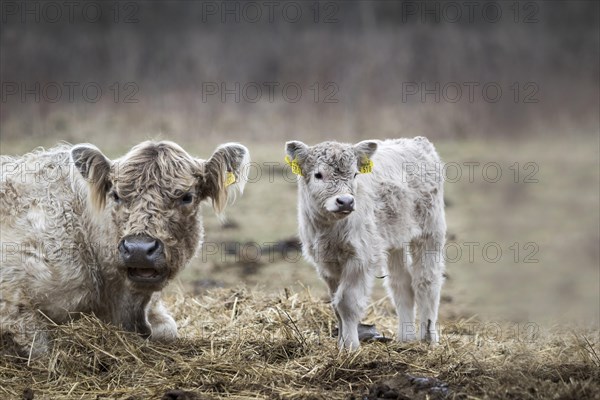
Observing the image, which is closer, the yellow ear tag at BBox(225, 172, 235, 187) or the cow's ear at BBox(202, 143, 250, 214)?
the cow's ear at BBox(202, 143, 250, 214)

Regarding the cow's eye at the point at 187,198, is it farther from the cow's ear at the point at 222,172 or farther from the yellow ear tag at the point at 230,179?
the yellow ear tag at the point at 230,179

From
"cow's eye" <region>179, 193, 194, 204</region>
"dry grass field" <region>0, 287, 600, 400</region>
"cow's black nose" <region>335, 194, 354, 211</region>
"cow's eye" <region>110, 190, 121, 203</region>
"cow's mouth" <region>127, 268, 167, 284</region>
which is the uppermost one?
"cow's eye" <region>110, 190, 121, 203</region>

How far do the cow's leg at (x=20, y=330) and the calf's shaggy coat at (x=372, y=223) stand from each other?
256 cm

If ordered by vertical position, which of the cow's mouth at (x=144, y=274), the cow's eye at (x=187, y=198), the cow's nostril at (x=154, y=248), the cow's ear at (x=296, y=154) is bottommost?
the cow's mouth at (x=144, y=274)

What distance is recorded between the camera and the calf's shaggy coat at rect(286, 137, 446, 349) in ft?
24.8

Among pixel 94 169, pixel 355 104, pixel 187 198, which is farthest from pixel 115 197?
pixel 355 104

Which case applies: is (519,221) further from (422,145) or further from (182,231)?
(422,145)

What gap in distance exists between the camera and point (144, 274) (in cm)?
665

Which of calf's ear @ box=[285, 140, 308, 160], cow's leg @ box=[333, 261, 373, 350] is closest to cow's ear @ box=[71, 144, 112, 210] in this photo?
calf's ear @ box=[285, 140, 308, 160]

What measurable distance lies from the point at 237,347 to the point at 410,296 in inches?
101

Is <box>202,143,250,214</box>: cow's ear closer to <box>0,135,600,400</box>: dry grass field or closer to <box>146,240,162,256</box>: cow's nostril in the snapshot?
<box>146,240,162,256</box>: cow's nostril

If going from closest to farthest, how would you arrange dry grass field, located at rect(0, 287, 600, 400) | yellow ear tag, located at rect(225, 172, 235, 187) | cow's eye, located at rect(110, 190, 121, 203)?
dry grass field, located at rect(0, 287, 600, 400), cow's eye, located at rect(110, 190, 121, 203), yellow ear tag, located at rect(225, 172, 235, 187)

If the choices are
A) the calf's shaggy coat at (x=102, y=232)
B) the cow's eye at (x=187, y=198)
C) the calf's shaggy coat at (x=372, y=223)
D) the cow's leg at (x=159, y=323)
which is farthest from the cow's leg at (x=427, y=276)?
the cow's eye at (x=187, y=198)

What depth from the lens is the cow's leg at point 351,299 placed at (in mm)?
7508
